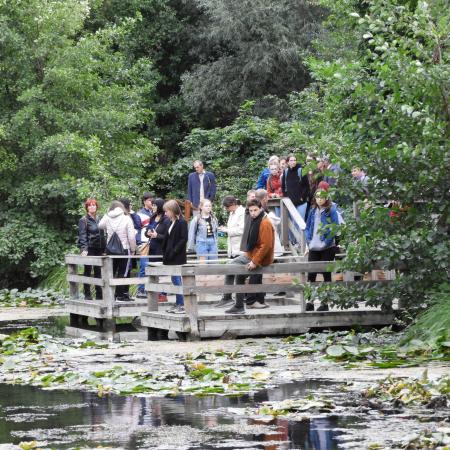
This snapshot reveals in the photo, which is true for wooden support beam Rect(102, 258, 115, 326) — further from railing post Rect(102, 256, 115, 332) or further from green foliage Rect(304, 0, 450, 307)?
green foliage Rect(304, 0, 450, 307)

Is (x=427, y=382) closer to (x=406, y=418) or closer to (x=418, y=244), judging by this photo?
(x=406, y=418)

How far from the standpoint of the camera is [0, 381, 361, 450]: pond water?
8.95m

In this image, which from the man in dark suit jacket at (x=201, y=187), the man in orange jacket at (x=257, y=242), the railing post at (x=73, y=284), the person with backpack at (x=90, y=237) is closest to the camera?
the man in orange jacket at (x=257, y=242)

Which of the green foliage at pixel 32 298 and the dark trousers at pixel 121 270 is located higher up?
the dark trousers at pixel 121 270

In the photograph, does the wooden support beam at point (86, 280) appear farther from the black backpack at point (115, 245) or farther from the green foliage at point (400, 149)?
the green foliage at point (400, 149)

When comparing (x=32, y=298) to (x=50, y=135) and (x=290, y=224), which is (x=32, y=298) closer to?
(x=50, y=135)

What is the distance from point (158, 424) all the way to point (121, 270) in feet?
40.1

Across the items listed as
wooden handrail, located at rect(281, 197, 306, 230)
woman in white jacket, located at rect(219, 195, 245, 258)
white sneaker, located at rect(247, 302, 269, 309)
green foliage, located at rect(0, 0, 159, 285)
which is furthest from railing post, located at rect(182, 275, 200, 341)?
green foliage, located at rect(0, 0, 159, 285)

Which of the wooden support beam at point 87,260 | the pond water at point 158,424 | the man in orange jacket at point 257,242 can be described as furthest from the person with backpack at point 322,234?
the pond water at point 158,424

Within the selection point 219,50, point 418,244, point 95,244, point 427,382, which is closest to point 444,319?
point 418,244

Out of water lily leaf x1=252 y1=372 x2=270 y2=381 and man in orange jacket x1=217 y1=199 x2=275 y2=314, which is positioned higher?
man in orange jacket x1=217 y1=199 x2=275 y2=314

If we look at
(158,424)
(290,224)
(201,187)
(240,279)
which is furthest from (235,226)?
(158,424)

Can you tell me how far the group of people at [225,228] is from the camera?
17.8 m

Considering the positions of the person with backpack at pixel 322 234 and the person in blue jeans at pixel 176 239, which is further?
the person in blue jeans at pixel 176 239
